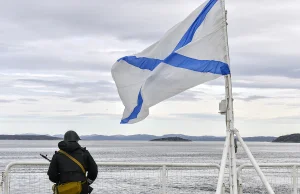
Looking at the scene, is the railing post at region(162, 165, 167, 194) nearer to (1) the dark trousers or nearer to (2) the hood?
(1) the dark trousers

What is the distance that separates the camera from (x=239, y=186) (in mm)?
8938

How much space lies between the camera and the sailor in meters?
6.89

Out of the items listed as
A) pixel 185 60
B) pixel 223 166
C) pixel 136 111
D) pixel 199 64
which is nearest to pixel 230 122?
pixel 223 166

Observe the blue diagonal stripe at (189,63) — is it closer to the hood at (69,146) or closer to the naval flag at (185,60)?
the naval flag at (185,60)

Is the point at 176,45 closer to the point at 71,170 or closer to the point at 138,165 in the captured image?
the point at 71,170

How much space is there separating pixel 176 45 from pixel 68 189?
7.38 feet

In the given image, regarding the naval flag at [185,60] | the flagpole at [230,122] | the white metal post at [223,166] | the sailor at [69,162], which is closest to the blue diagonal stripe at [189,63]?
the naval flag at [185,60]

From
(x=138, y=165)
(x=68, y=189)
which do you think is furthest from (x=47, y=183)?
(x=68, y=189)

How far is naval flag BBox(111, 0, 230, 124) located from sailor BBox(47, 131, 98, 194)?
71 centimetres

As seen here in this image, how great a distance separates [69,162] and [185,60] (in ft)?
6.21

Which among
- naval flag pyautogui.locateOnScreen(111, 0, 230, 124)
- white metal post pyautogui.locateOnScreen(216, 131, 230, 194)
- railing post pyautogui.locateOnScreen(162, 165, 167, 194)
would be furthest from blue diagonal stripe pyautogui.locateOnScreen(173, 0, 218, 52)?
railing post pyautogui.locateOnScreen(162, 165, 167, 194)

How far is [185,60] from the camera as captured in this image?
6.93 metres

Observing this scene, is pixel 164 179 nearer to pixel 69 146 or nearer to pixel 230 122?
pixel 230 122

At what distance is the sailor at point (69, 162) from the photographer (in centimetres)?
689
